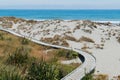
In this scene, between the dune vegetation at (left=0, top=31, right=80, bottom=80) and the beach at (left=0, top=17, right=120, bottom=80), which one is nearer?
the dune vegetation at (left=0, top=31, right=80, bottom=80)

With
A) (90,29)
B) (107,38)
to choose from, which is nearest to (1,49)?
(107,38)

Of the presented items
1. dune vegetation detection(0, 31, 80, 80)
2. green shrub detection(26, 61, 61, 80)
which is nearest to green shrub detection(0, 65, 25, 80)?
dune vegetation detection(0, 31, 80, 80)

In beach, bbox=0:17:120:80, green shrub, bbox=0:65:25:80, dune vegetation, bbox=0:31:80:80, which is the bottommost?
beach, bbox=0:17:120:80

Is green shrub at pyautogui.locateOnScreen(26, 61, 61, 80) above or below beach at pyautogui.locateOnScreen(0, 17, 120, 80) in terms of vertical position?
above

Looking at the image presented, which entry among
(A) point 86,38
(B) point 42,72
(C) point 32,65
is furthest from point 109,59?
(A) point 86,38

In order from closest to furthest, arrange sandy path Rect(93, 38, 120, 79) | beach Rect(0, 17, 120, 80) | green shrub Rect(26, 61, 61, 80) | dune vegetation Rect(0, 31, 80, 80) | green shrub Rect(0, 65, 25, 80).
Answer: green shrub Rect(0, 65, 25, 80) → dune vegetation Rect(0, 31, 80, 80) → green shrub Rect(26, 61, 61, 80) → sandy path Rect(93, 38, 120, 79) → beach Rect(0, 17, 120, 80)

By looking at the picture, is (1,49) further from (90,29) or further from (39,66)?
(90,29)

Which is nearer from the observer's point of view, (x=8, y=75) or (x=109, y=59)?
(x=8, y=75)

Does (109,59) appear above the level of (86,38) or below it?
above

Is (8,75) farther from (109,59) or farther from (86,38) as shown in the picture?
(86,38)

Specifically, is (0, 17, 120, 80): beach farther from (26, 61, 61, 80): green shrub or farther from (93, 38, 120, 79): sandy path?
(26, 61, 61, 80): green shrub

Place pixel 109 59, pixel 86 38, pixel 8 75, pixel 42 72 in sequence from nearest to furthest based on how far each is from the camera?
pixel 8 75 → pixel 42 72 → pixel 109 59 → pixel 86 38
